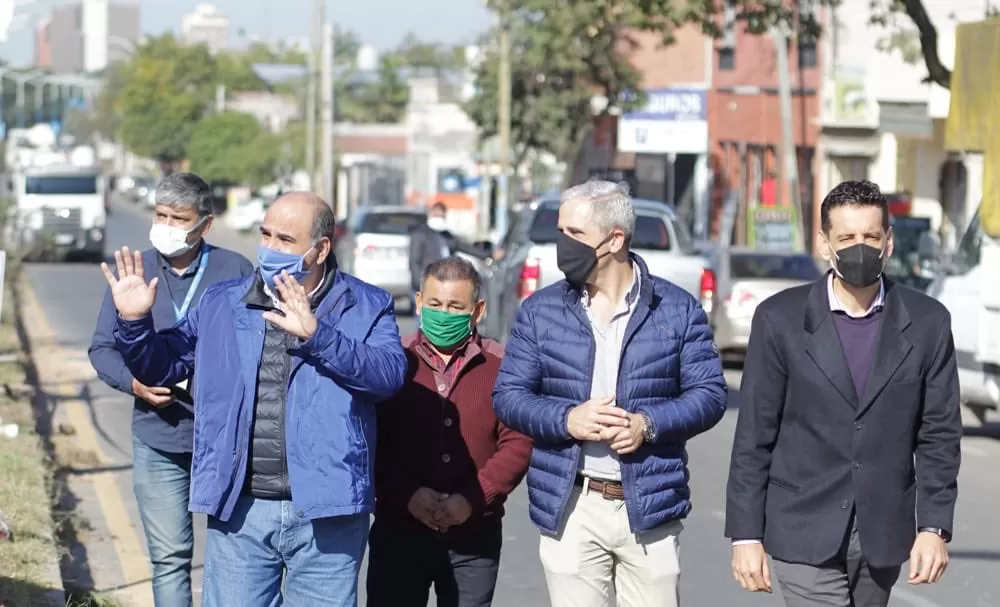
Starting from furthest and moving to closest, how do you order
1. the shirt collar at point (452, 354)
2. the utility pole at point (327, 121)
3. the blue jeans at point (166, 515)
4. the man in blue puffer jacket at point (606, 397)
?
the utility pole at point (327, 121) < the blue jeans at point (166, 515) < the shirt collar at point (452, 354) < the man in blue puffer jacket at point (606, 397)

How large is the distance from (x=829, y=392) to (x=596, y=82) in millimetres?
43246

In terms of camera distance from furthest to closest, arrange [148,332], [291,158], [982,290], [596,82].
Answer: [291,158]
[596,82]
[982,290]
[148,332]

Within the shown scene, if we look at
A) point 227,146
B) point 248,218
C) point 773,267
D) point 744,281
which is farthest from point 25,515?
point 227,146

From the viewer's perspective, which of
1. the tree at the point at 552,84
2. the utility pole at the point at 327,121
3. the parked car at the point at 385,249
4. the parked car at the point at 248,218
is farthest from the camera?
the parked car at the point at 248,218

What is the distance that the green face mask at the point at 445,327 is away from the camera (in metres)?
5.64

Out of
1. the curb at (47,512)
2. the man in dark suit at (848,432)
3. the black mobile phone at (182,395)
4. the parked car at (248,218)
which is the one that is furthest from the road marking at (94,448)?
the parked car at (248,218)

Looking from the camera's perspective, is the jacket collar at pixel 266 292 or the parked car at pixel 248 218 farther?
the parked car at pixel 248 218

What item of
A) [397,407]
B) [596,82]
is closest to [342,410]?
[397,407]

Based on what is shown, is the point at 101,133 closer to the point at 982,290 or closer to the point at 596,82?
the point at 596,82

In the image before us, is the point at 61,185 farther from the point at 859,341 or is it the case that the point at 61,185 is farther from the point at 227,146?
the point at 227,146

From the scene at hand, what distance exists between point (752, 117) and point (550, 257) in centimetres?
2936

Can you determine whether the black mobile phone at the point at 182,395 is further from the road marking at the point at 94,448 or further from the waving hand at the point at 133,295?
the road marking at the point at 94,448

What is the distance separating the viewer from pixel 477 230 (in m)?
53.6

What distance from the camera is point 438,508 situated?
5570 mm
